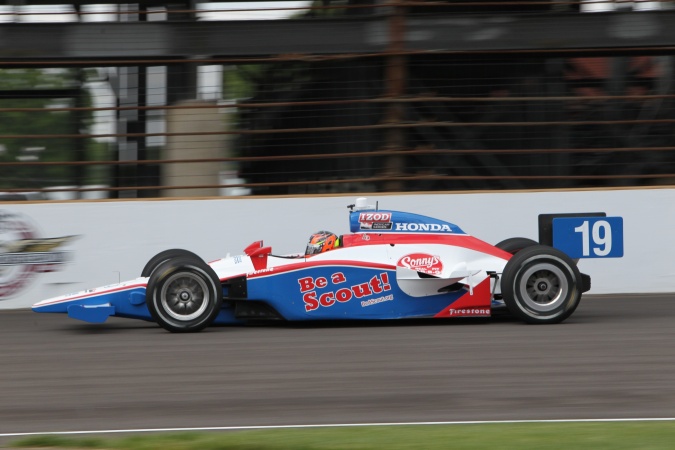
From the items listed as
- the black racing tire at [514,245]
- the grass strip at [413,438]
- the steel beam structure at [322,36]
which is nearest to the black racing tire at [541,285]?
the black racing tire at [514,245]

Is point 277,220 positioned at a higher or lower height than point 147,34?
lower

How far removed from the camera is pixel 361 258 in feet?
29.2

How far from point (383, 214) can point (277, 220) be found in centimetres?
244

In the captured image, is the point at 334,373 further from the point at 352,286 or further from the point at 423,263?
the point at 423,263

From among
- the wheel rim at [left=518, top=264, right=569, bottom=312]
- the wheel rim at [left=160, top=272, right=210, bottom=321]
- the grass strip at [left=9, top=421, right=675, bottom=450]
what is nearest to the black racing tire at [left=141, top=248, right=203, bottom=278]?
the wheel rim at [left=160, top=272, right=210, bottom=321]

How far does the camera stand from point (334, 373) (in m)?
7.00

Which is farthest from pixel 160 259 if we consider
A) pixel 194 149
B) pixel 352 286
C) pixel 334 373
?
pixel 334 373

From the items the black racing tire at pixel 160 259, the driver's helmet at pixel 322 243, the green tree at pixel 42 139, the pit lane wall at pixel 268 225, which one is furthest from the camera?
the green tree at pixel 42 139

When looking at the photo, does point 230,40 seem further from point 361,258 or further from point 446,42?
point 361,258

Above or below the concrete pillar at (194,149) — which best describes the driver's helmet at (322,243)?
below

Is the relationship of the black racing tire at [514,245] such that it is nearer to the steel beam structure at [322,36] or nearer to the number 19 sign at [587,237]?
the number 19 sign at [587,237]

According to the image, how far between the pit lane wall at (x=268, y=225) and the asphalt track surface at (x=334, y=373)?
5.05 feet

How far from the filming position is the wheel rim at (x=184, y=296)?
870 centimetres

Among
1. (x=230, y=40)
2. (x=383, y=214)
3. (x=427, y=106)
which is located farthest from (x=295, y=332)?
(x=230, y=40)
